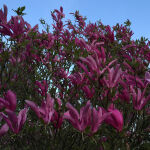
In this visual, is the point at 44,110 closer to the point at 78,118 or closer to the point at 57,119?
the point at 57,119

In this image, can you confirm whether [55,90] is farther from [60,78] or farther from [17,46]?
[17,46]

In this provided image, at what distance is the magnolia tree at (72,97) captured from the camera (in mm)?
1504

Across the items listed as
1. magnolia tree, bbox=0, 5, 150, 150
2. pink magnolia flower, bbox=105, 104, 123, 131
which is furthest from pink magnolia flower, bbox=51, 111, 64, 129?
pink magnolia flower, bbox=105, 104, 123, 131

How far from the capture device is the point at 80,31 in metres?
5.46

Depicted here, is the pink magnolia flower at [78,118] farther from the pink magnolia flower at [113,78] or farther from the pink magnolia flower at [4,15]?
the pink magnolia flower at [4,15]

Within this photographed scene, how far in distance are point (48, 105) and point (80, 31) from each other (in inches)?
163

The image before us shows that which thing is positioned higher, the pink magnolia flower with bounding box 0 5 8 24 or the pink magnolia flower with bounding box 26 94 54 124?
the pink magnolia flower with bounding box 0 5 8 24

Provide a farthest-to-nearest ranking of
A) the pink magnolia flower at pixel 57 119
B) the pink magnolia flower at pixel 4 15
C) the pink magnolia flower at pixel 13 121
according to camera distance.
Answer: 1. the pink magnolia flower at pixel 4 15
2. the pink magnolia flower at pixel 57 119
3. the pink magnolia flower at pixel 13 121

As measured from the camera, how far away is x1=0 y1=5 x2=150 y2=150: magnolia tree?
150 cm

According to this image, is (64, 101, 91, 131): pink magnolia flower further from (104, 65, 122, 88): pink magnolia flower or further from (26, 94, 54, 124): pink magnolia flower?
(104, 65, 122, 88): pink magnolia flower

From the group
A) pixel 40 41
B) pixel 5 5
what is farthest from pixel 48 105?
pixel 40 41

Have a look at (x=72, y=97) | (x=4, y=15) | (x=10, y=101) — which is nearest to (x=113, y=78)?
(x=10, y=101)

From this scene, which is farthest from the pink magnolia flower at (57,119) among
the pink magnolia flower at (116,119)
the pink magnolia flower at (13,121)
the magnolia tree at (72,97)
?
the pink magnolia flower at (116,119)

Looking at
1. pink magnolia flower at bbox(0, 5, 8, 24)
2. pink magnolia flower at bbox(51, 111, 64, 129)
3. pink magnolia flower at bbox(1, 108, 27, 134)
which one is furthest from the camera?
pink magnolia flower at bbox(0, 5, 8, 24)
